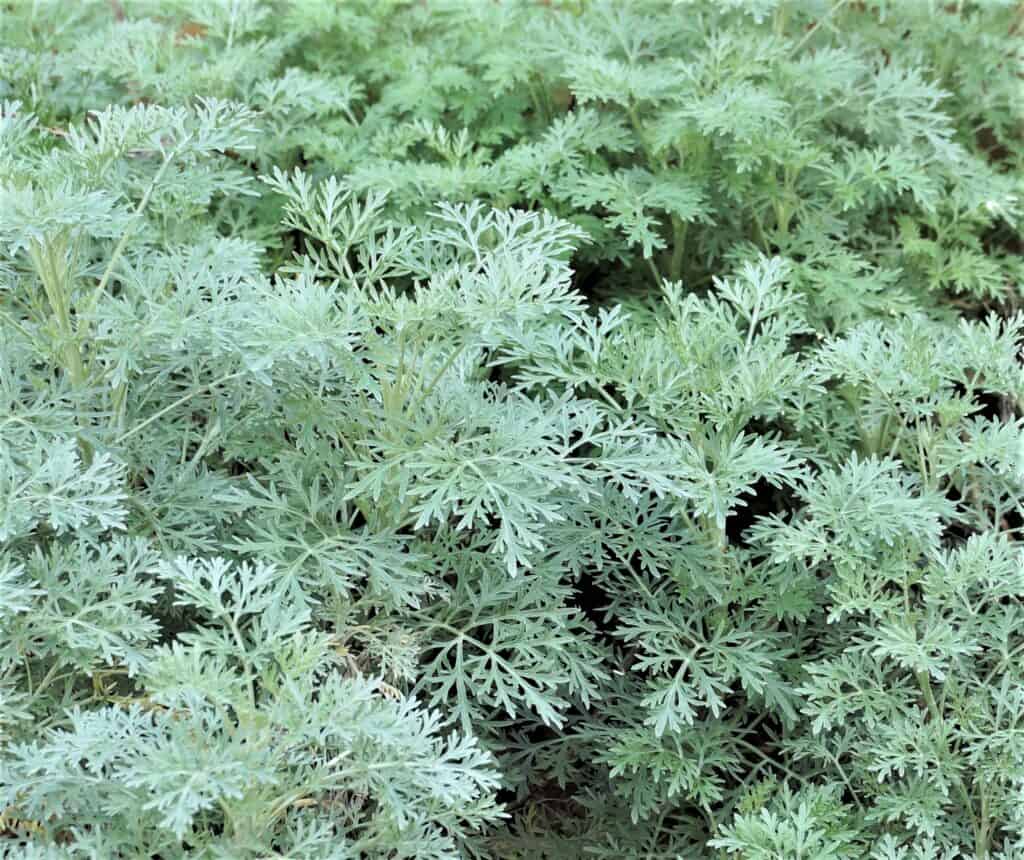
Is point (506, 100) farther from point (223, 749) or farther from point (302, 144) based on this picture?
point (223, 749)

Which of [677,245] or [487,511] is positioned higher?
[677,245]

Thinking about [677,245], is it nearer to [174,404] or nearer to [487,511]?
[487,511]

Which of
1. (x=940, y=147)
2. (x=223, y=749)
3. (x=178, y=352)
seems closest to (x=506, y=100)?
(x=940, y=147)

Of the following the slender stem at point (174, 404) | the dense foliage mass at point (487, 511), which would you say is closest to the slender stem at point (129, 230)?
the dense foliage mass at point (487, 511)

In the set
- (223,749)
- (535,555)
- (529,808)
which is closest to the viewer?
(223,749)

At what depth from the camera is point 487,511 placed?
6.66 feet

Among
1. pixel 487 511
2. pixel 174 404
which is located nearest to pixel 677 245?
pixel 487 511

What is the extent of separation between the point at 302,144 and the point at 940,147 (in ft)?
4.60

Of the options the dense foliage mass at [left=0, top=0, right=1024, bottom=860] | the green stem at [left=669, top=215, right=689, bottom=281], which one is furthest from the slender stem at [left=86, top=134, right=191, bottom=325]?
the green stem at [left=669, top=215, right=689, bottom=281]

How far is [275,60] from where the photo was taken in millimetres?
2996

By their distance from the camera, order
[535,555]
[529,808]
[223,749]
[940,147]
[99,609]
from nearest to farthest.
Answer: [223,749] < [99,609] < [535,555] < [529,808] < [940,147]

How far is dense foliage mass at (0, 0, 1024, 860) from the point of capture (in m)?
1.74

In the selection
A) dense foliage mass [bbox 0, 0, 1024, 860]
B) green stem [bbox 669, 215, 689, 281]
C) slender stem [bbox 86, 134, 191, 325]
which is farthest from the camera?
green stem [bbox 669, 215, 689, 281]

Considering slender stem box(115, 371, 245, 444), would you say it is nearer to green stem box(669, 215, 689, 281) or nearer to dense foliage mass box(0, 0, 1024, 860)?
dense foliage mass box(0, 0, 1024, 860)
